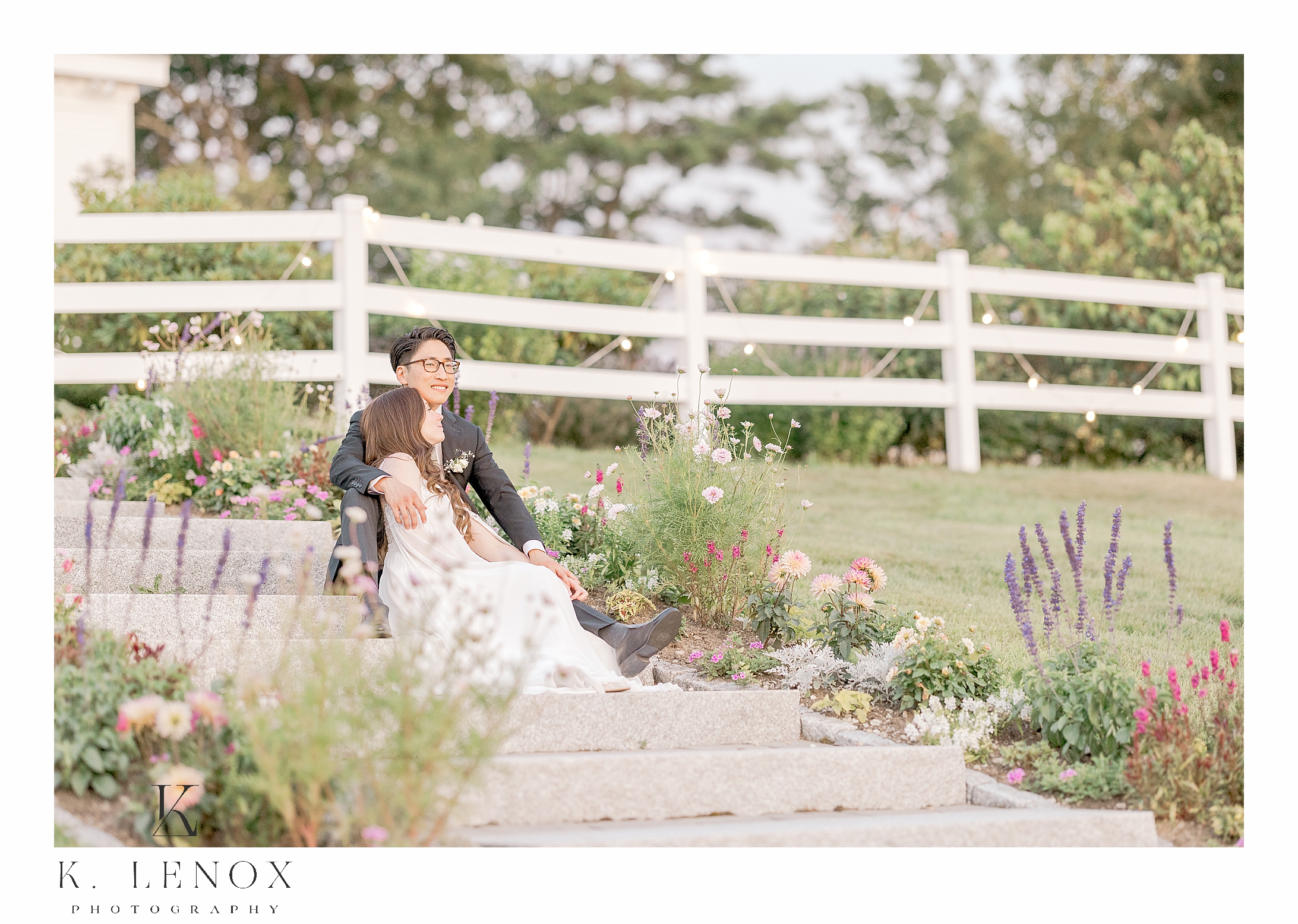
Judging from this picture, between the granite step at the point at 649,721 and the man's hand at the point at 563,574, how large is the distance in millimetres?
556

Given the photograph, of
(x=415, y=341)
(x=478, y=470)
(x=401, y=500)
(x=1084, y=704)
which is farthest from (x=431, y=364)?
(x=1084, y=704)

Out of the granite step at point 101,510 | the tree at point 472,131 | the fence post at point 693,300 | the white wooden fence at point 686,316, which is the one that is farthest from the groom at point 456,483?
the tree at point 472,131

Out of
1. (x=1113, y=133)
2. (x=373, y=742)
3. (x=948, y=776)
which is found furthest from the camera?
(x=1113, y=133)

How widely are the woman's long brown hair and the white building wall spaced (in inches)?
337

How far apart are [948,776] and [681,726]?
74cm

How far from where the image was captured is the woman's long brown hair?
13.1 feet

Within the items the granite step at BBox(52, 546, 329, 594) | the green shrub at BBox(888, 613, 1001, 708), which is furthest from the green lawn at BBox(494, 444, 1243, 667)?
the granite step at BBox(52, 546, 329, 594)

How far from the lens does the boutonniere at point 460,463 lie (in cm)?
413

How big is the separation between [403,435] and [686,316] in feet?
14.7

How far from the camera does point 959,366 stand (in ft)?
28.5

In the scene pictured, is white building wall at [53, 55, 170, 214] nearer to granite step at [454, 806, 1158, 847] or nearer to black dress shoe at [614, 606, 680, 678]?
black dress shoe at [614, 606, 680, 678]

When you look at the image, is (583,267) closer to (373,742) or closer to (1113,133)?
(373,742)
